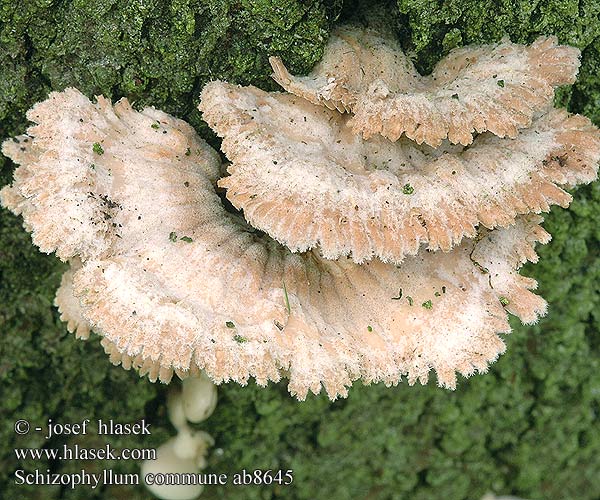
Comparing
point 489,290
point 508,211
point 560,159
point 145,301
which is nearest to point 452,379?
point 489,290

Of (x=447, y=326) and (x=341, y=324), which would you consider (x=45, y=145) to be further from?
(x=447, y=326)

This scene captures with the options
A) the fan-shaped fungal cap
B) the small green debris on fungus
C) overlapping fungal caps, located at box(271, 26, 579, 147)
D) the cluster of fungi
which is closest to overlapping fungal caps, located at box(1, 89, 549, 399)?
the cluster of fungi

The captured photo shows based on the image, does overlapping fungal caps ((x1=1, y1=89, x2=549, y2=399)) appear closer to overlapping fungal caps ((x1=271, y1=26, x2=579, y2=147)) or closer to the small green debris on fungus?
the small green debris on fungus

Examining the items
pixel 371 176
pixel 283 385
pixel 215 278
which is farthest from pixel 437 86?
pixel 283 385

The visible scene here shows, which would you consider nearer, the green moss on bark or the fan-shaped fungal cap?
the fan-shaped fungal cap

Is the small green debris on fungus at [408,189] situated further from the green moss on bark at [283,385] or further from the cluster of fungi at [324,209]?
the green moss on bark at [283,385]

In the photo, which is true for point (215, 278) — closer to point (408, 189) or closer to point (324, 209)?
point (324, 209)
